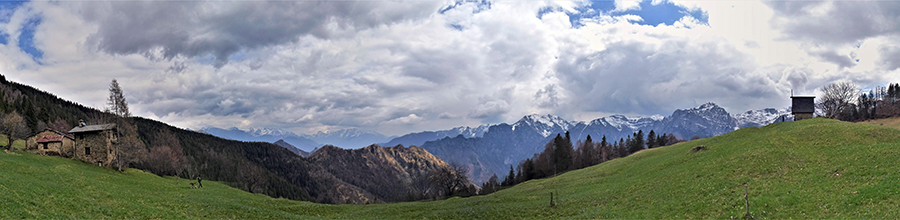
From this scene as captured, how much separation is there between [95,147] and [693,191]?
8737 cm

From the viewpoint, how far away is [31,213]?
70.0ft

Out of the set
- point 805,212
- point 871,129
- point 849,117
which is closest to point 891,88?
point 849,117

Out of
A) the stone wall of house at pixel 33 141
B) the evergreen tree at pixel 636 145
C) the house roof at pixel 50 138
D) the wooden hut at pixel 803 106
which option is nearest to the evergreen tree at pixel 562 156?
the evergreen tree at pixel 636 145

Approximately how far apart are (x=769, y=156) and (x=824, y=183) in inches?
436

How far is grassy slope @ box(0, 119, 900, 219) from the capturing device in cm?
2527

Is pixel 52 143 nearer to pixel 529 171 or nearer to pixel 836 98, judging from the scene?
pixel 529 171

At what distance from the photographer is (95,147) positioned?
6625cm

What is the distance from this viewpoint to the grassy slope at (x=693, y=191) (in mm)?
25266

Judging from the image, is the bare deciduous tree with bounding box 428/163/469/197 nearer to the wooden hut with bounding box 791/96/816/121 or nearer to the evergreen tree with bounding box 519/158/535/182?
the evergreen tree with bounding box 519/158/535/182

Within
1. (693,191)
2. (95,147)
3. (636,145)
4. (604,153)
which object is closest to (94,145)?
(95,147)

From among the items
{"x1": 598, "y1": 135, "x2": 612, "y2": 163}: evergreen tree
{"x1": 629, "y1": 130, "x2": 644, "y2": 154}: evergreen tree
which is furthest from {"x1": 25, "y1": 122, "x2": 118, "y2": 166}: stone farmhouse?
{"x1": 629, "y1": 130, "x2": 644, "y2": 154}: evergreen tree

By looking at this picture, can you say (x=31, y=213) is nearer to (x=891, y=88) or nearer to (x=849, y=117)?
(x=849, y=117)

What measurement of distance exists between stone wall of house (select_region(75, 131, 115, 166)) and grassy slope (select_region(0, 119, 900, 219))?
11234 millimetres

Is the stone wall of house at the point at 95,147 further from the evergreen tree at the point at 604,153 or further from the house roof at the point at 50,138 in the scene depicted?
the evergreen tree at the point at 604,153
